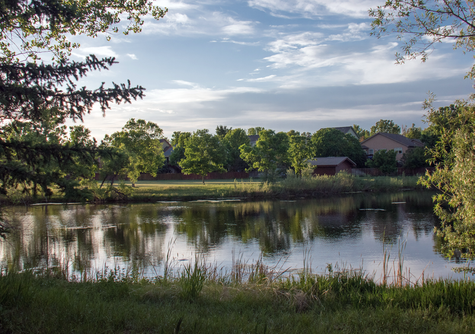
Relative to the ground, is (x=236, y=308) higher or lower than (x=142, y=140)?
lower

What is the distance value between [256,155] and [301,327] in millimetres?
50282

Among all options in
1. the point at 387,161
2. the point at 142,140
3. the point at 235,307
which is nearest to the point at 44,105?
the point at 235,307

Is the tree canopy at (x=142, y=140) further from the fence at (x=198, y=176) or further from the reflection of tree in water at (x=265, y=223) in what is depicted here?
the fence at (x=198, y=176)

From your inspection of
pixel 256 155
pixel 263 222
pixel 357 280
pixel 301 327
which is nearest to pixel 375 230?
pixel 263 222

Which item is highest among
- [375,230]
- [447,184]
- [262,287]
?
[447,184]

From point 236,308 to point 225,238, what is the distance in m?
13.4

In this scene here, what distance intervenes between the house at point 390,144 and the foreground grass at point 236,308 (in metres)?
76.1

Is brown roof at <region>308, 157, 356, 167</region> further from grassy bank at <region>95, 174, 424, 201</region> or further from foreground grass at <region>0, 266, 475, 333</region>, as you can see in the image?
foreground grass at <region>0, 266, 475, 333</region>

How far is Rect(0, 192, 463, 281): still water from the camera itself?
49.2 feet

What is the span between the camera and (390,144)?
268 feet

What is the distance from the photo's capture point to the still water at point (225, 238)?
15.0m

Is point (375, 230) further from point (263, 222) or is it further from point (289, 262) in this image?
point (289, 262)

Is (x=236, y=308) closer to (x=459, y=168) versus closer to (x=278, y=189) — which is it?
(x=459, y=168)

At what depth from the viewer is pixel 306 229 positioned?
2328 cm
